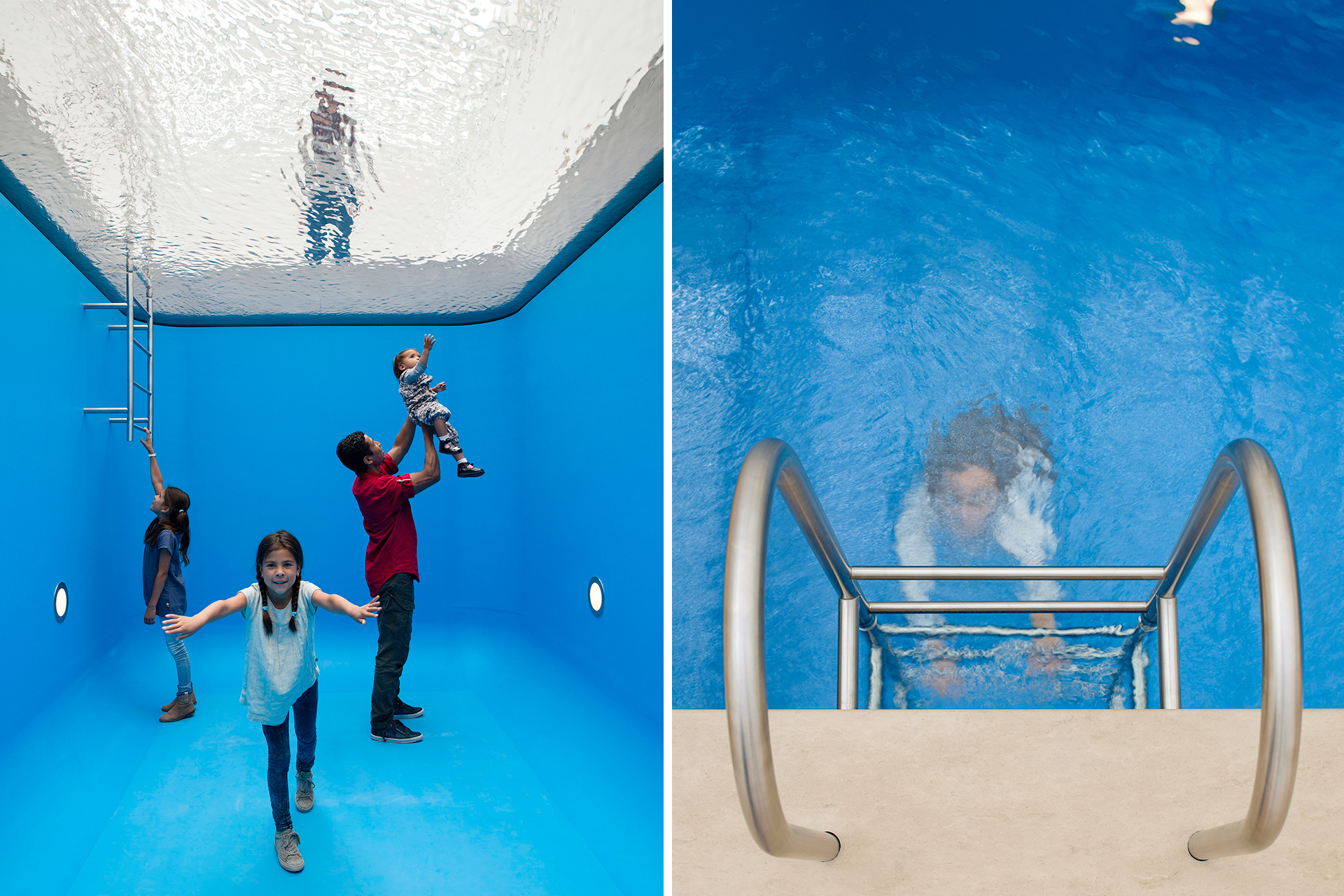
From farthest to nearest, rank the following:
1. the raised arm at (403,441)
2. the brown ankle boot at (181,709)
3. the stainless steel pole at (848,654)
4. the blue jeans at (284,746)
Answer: the brown ankle boot at (181,709), the raised arm at (403,441), the blue jeans at (284,746), the stainless steel pole at (848,654)

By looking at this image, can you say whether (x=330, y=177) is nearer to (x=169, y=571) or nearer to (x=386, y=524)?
(x=386, y=524)

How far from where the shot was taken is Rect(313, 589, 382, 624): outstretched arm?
209 cm

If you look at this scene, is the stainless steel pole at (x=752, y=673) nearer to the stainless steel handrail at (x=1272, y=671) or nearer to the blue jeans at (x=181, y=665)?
→ the stainless steel handrail at (x=1272, y=671)

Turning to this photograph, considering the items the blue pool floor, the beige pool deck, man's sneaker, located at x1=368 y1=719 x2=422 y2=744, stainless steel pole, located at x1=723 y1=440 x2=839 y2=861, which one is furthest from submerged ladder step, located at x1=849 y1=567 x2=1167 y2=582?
man's sneaker, located at x1=368 y1=719 x2=422 y2=744

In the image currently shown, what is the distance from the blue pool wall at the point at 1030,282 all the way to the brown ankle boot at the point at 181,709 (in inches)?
97.3

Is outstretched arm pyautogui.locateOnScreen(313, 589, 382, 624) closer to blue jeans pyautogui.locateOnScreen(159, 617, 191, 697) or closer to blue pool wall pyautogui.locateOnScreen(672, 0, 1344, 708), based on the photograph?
blue pool wall pyautogui.locateOnScreen(672, 0, 1344, 708)

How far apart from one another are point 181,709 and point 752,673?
158 inches

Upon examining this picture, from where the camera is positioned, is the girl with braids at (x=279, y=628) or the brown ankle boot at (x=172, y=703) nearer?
the girl with braids at (x=279, y=628)

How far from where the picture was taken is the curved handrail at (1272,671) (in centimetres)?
60

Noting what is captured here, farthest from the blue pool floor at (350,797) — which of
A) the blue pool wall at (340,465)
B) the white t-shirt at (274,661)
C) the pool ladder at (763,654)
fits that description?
the pool ladder at (763,654)

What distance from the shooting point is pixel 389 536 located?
2.98 m

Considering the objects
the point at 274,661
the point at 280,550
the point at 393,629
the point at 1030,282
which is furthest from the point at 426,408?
the point at 1030,282

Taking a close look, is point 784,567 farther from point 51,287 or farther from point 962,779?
point 51,287

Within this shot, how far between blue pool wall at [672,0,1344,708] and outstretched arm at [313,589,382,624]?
119 centimetres
